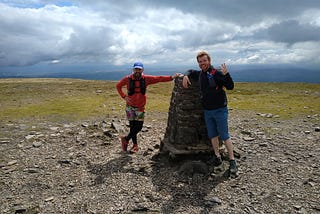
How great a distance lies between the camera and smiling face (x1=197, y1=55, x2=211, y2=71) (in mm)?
9711

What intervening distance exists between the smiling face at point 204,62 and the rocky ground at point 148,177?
3.83 metres

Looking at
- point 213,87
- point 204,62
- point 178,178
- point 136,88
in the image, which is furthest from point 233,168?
point 136,88

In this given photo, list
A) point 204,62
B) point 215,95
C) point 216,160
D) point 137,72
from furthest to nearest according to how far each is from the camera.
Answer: point 137,72 → point 216,160 → point 215,95 → point 204,62

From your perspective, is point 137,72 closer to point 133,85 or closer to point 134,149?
point 133,85

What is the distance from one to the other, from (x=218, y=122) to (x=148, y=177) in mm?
3481

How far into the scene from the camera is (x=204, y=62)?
9734mm

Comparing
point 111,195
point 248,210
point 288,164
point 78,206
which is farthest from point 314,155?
point 78,206

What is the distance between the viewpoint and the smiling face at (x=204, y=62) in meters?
9.71

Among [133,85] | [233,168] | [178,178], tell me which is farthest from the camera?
[133,85]

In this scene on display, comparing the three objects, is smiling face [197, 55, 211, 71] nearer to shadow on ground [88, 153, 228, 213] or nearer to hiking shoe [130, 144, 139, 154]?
shadow on ground [88, 153, 228, 213]

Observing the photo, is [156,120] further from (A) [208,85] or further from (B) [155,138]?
(A) [208,85]

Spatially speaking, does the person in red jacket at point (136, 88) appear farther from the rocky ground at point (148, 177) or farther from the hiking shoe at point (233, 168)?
the hiking shoe at point (233, 168)

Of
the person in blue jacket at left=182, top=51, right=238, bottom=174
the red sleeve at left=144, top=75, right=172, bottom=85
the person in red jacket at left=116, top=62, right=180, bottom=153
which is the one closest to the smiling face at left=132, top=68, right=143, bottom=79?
the person in red jacket at left=116, top=62, right=180, bottom=153

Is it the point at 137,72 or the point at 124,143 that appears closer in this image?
the point at 137,72
